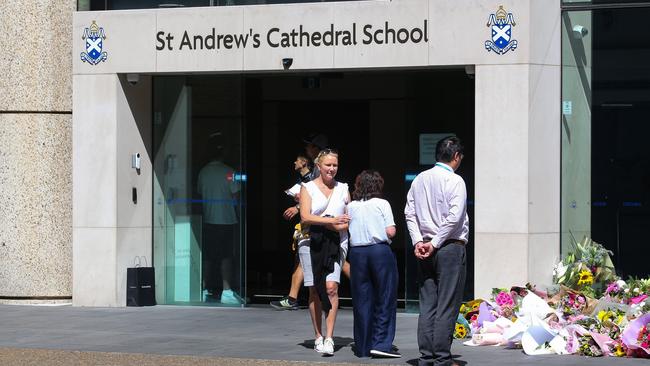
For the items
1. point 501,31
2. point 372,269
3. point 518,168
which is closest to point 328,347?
point 372,269

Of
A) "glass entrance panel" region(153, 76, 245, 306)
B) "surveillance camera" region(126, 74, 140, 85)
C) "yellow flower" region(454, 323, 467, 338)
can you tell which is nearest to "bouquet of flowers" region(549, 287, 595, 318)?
"yellow flower" region(454, 323, 467, 338)

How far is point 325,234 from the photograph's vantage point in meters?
11.9

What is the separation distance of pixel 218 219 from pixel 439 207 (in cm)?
624

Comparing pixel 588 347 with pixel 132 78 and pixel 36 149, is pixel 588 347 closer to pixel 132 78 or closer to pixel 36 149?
pixel 132 78

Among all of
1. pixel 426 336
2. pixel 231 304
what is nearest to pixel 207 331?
pixel 231 304

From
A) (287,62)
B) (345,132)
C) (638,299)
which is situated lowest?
(638,299)

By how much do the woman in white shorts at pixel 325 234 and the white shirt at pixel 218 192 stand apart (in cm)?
446

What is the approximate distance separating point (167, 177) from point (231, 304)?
1.81m

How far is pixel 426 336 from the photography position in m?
10.8

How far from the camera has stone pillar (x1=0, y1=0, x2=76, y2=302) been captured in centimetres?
1633

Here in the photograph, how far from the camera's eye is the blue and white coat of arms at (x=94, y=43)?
639 inches

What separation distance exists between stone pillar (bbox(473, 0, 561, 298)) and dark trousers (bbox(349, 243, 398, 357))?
3.11m

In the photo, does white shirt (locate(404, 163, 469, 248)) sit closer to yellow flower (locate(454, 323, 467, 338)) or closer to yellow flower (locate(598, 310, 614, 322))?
yellow flower (locate(598, 310, 614, 322))

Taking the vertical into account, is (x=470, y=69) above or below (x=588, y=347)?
above
